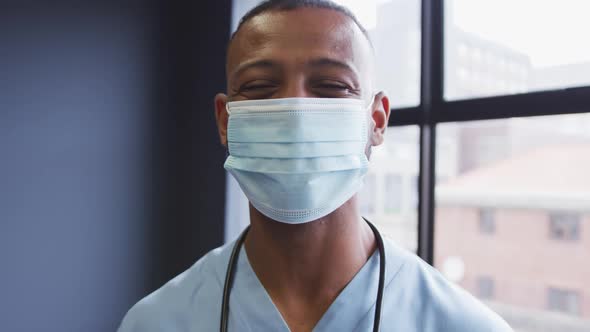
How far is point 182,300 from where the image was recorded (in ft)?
2.74

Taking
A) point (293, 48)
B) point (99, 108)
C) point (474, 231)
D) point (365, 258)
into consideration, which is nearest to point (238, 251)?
point (365, 258)

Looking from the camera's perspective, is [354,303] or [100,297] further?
[100,297]

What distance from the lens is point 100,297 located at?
5.35ft

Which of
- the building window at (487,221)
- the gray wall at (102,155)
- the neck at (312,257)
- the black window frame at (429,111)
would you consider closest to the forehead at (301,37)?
the neck at (312,257)

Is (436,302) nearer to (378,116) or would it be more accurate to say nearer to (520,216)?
(378,116)

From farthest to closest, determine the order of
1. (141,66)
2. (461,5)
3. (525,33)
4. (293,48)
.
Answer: (141,66)
(461,5)
(525,33)
(293,48)

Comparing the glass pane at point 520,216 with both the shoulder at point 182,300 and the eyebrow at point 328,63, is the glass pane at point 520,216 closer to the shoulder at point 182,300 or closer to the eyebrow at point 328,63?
the eyebrow at point 328,63

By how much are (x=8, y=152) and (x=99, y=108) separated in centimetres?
35

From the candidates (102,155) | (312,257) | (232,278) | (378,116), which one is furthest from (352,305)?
(102,155)

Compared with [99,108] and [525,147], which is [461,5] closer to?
[525,147]

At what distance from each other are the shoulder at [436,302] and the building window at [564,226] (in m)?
0.63

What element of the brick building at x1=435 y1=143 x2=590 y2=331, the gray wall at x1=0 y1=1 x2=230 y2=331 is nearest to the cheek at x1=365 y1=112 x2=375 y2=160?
the brick building at x1=435 y1=143 x2=590 y2=331

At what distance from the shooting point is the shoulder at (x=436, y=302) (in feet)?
2.39

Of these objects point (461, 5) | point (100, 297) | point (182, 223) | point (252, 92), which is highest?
point (461, 5)
